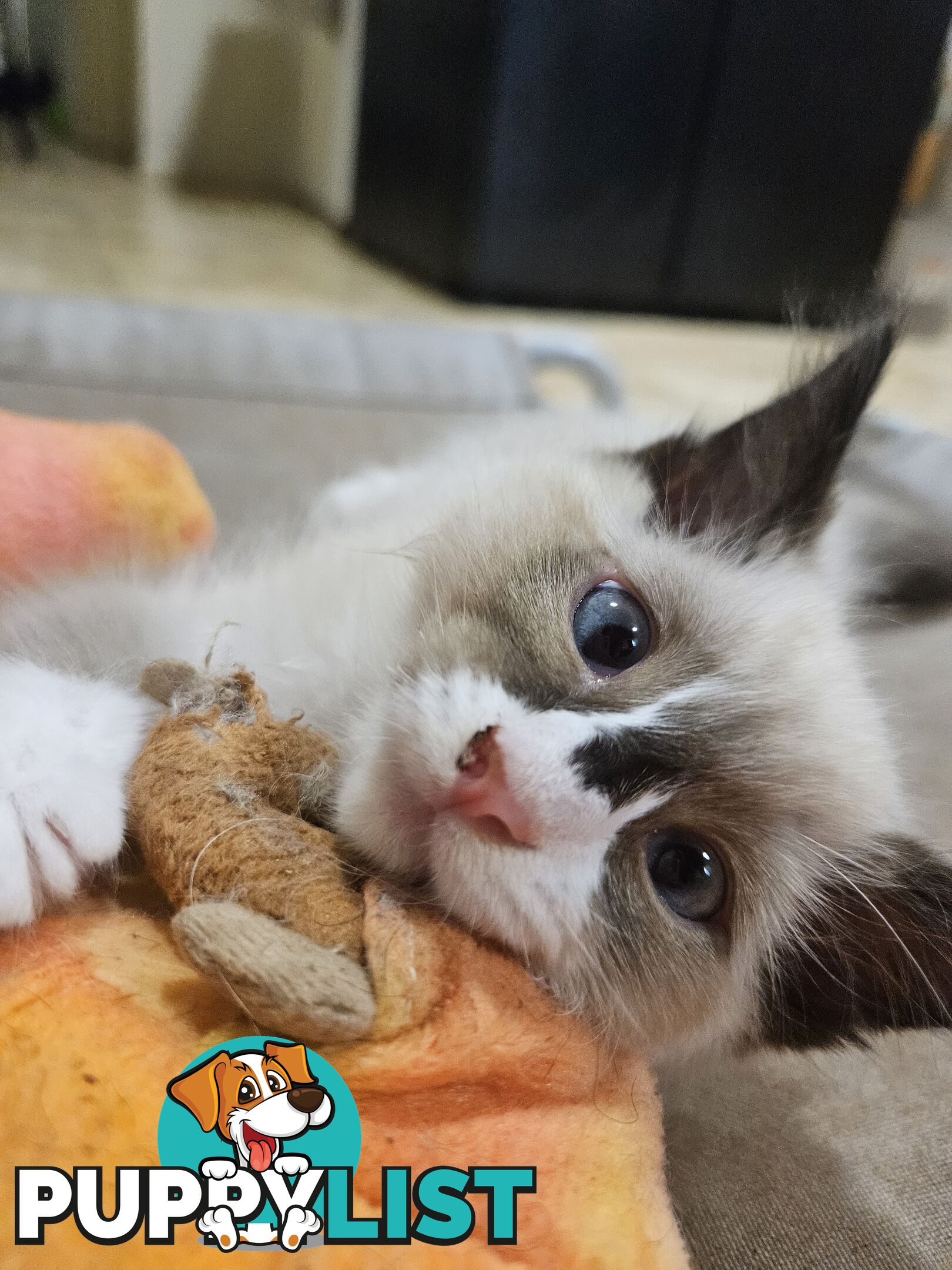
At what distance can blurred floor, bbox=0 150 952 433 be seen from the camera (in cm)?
366

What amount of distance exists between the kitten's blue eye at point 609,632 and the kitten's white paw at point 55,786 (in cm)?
37

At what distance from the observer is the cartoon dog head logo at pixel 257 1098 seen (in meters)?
0.55

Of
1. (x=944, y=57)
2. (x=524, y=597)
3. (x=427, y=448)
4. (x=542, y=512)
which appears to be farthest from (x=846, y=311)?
(x=944, y=57)

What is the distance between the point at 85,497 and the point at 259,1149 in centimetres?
75

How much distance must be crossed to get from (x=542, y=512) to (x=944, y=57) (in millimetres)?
2975

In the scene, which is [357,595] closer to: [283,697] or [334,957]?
[283,697]

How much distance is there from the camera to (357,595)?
41.3 inches

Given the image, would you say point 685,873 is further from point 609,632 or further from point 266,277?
point 266,277

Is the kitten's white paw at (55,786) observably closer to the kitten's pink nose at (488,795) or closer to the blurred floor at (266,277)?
the kitten's pink nose at (488,795)

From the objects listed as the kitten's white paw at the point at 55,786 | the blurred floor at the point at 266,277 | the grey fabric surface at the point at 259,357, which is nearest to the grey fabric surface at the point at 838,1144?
the kitten's white paw at the point at 55,786

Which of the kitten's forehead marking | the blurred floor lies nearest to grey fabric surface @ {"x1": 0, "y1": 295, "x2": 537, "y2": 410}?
the blurred floor

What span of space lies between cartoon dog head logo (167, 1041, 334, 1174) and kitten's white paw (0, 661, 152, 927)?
175 mm

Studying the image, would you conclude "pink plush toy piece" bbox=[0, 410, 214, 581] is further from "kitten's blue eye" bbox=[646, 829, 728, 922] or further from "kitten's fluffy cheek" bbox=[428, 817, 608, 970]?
"kitten's blue eye" bbox=[646, 829, 728, 922]

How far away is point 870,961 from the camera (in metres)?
0.85
